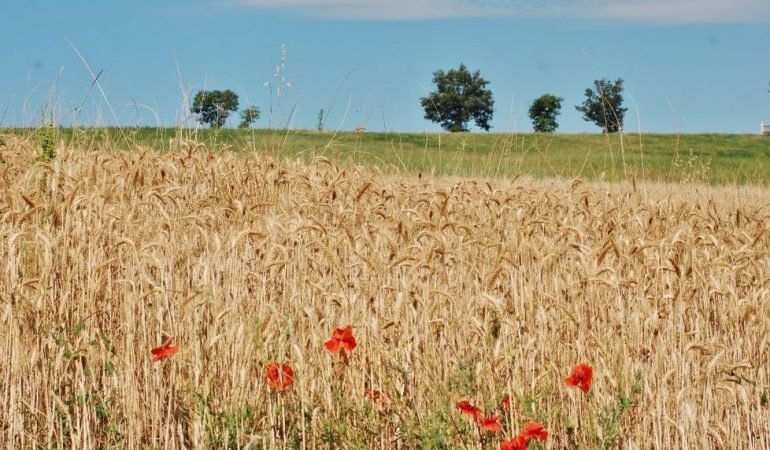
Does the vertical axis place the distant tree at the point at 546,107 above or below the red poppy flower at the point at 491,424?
above

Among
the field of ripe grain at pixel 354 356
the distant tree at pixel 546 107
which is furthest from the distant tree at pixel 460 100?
the field of ripe grain at pixel 354 356

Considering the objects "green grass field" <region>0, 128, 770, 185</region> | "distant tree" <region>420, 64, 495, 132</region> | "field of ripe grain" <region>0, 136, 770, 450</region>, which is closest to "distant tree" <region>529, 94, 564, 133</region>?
"distant tree" <region>420, 64, 495, 132</region>

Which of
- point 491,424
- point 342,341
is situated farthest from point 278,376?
point 491,424

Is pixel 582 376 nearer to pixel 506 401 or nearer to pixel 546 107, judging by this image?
pixel 506 401

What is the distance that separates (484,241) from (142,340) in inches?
89.5

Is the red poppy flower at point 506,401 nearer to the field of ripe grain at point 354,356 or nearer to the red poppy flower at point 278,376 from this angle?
the field of ripe grain at point 354,356

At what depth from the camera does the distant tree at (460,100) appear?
80.8 meters

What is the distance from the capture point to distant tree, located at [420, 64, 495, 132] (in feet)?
265

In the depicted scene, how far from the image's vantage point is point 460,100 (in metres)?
84.5

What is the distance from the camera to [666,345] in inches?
148

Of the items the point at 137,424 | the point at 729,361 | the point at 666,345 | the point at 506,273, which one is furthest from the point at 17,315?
the point at 729,361

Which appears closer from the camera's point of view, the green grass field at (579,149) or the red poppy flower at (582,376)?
the red poppy flower at (582,376)

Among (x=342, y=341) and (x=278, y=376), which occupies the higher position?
(x=342, y=341)

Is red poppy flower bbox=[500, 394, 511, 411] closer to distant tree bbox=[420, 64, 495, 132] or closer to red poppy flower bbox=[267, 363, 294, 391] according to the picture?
red poppy flower bbox=[267, 363, 294, 391]
